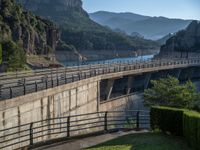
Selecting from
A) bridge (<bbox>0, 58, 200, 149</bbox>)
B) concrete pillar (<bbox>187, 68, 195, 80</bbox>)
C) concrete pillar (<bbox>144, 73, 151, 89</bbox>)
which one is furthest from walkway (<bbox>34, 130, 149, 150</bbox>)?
concrete pillar (<bbox>187, 68, 195, 80</bbox>)

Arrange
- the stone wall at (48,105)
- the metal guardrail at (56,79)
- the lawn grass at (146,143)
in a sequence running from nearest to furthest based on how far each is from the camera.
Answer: the lawn grass at (146,143) < the stone wall at (48,105) < the metal guardrail at (56,79)

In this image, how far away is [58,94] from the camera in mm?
37656

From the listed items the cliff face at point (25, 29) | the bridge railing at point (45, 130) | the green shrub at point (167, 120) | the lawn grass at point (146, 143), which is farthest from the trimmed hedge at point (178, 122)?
the cliff face at point (25, 29)

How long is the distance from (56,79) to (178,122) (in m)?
22.6

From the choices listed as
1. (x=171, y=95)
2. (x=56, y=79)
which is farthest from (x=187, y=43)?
(x=56, y=79)

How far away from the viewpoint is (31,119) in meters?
31.3

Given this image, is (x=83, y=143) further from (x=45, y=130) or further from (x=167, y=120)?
(x=167, y=120)

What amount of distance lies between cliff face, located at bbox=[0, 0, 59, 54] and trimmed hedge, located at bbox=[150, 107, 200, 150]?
10710cm

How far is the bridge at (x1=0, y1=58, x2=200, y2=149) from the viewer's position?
2814cm

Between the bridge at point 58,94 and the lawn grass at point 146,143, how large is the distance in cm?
277

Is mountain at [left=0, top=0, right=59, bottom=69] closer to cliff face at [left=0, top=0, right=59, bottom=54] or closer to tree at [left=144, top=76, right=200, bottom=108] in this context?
cliff face at [left=0, top=0, right=59, bottom=54]

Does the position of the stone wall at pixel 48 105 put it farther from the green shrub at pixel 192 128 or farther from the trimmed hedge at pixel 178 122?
the green shrub at pixel 192 128

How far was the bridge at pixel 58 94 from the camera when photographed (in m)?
28.1

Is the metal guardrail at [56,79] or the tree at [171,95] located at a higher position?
the metal guardrail at [56,79]
